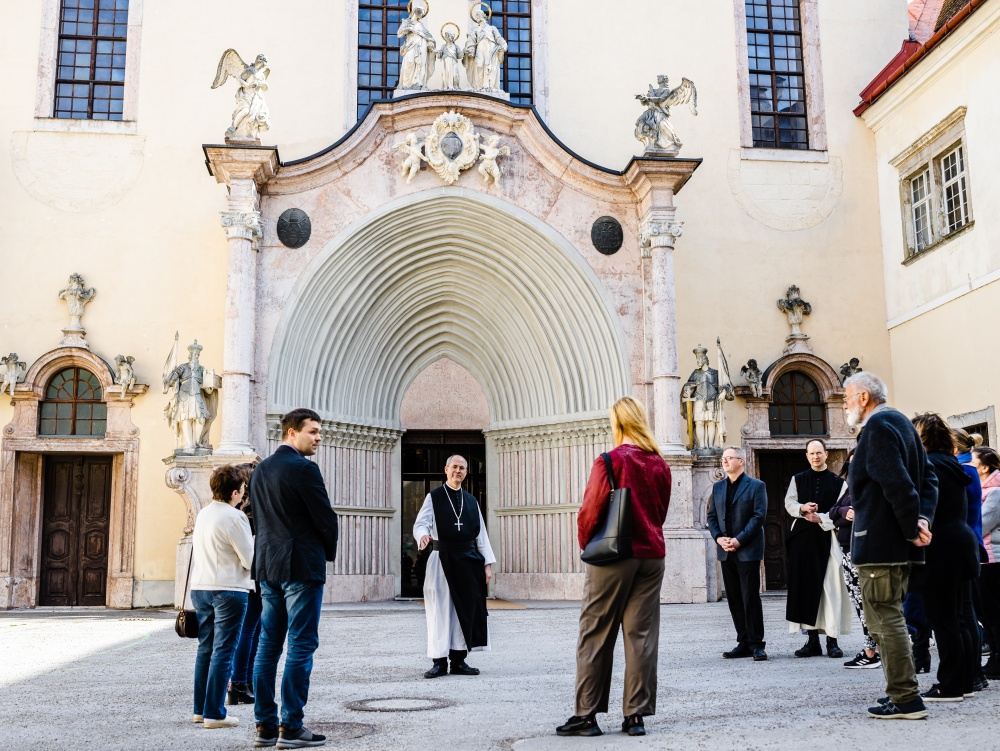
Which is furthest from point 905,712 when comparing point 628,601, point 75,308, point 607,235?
point 75,308

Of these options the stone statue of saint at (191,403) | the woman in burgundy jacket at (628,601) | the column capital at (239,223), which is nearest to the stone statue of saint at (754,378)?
the column capital at (239,223)

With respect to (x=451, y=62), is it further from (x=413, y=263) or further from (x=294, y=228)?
(x=294, y=228)

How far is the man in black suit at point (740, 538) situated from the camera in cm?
863

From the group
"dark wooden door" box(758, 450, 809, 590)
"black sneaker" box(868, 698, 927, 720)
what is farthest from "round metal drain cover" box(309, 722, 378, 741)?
"dark wooden door" box(758, 450, 809, 590)

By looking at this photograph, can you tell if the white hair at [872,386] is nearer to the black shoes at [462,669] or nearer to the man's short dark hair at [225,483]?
the man's short dark hair at [225,483]

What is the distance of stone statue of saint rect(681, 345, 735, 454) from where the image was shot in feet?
52.3

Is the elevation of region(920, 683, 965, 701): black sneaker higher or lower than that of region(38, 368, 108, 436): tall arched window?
lower

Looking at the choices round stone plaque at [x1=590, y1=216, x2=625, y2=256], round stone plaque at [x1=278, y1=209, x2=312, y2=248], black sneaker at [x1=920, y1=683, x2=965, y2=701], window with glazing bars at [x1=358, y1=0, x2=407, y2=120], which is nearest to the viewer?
black sneaker at [x1=920, y1=683, x2=965, y2=701]

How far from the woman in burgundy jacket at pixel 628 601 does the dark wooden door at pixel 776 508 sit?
43.5 ft

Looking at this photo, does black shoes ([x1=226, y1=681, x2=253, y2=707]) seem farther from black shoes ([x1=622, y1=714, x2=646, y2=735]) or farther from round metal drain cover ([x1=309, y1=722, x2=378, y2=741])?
black shoes ([x1=622, y1=714, x2=646, y2=735])

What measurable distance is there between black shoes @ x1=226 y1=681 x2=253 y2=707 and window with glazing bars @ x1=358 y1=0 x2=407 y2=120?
13.7 m

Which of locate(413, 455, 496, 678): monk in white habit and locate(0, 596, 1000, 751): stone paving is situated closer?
locate(0, 596, 1000, 751): stone paving

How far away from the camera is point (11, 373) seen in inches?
653

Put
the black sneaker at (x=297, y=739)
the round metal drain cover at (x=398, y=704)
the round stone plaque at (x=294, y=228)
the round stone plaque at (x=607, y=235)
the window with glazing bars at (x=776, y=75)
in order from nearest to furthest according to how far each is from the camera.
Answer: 1. the black sneaker at (x=297, y=739)
2. the round metal drain cover at (x=398, y=704)
3. the round stone plaque at (x=294, y=228)
4. the round stone plaque at (x=607, y=235)
5. the window with glazing bars at (x=776, y=75)
